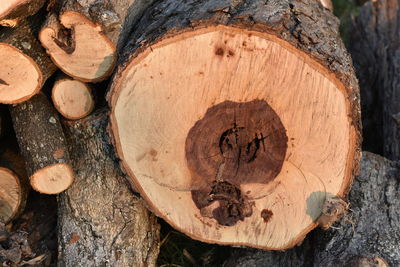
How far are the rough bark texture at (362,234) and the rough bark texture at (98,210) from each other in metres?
0.57

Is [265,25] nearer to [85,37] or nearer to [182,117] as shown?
[182,117]

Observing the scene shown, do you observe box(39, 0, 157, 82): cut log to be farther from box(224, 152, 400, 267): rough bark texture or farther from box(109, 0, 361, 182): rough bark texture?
box(224, 152, 400, 267): rough bark texture

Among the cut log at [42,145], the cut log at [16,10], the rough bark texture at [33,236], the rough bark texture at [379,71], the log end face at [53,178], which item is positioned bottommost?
the rough bark texture at [379,71]

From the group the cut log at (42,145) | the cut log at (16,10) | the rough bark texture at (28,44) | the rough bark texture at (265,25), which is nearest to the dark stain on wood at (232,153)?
the rough bark texture at (265,25)

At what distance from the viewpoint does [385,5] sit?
383 centimetres

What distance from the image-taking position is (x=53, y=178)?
102 inches

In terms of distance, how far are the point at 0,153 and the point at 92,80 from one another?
31.1 inches

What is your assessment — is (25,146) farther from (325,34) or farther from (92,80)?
(325,34)

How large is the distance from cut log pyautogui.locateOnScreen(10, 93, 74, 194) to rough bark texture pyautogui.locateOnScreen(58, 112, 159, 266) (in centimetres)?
8

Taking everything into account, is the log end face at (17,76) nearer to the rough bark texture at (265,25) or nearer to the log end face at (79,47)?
the log end face at (79,47)

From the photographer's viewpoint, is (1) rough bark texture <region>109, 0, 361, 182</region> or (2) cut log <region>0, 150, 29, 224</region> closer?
(1) rough bark texture <region>109, 0, 361, 182</region>

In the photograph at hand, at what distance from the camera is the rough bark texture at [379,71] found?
329cm

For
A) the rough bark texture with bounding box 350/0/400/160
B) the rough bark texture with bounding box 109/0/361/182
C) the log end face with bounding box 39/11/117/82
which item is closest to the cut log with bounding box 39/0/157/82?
the log end face with bounding box 39/11/117/82

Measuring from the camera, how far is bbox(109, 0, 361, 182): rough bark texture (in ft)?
7.18
